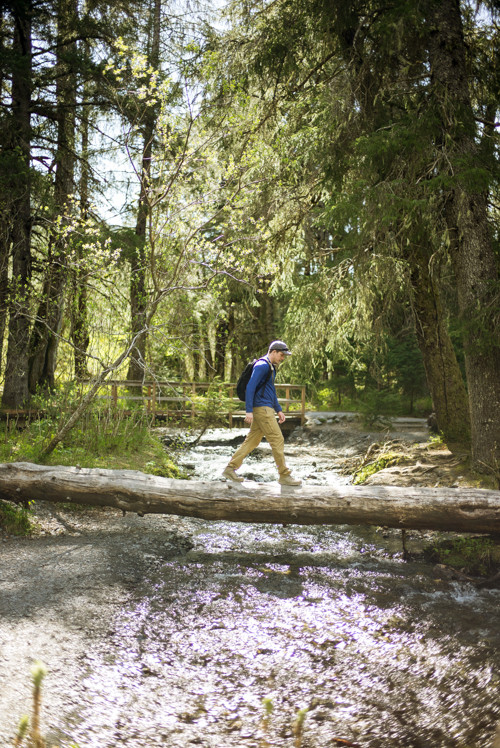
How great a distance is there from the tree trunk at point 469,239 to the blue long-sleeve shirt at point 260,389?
330 cm

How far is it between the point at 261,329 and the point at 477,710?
22.2 meters

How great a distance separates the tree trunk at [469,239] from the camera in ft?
29.1

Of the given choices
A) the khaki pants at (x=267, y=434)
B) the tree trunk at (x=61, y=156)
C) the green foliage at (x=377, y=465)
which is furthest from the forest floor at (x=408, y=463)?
the tree trunk at (x=61, y=156)

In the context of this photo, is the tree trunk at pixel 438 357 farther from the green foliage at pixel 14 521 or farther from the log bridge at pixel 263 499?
the green foliage at pixel 14 521

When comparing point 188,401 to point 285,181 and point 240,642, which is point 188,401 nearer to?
point 285,181

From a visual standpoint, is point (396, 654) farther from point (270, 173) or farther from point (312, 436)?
point (312, 436)

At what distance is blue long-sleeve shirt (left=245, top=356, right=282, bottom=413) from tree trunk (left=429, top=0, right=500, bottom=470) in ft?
10.8

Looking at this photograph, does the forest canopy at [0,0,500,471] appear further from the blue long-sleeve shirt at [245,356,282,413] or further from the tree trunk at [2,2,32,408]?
the blue long-sleeve shirt at [245,356,282,413]

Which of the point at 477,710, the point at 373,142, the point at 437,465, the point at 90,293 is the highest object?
the point at 373,142

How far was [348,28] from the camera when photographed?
10.6 meters

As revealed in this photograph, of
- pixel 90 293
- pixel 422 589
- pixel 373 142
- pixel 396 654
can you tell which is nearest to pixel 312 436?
pixel 90 293

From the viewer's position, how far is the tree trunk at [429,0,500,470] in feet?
29.1

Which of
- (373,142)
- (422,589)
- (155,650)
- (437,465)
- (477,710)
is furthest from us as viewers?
(437,465)

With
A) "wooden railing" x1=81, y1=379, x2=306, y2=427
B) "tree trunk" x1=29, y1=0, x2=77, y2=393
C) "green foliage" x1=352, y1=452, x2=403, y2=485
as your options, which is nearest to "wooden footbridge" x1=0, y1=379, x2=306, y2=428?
"wooden railing" x1=81, y1=379, x2=306, y2=427
